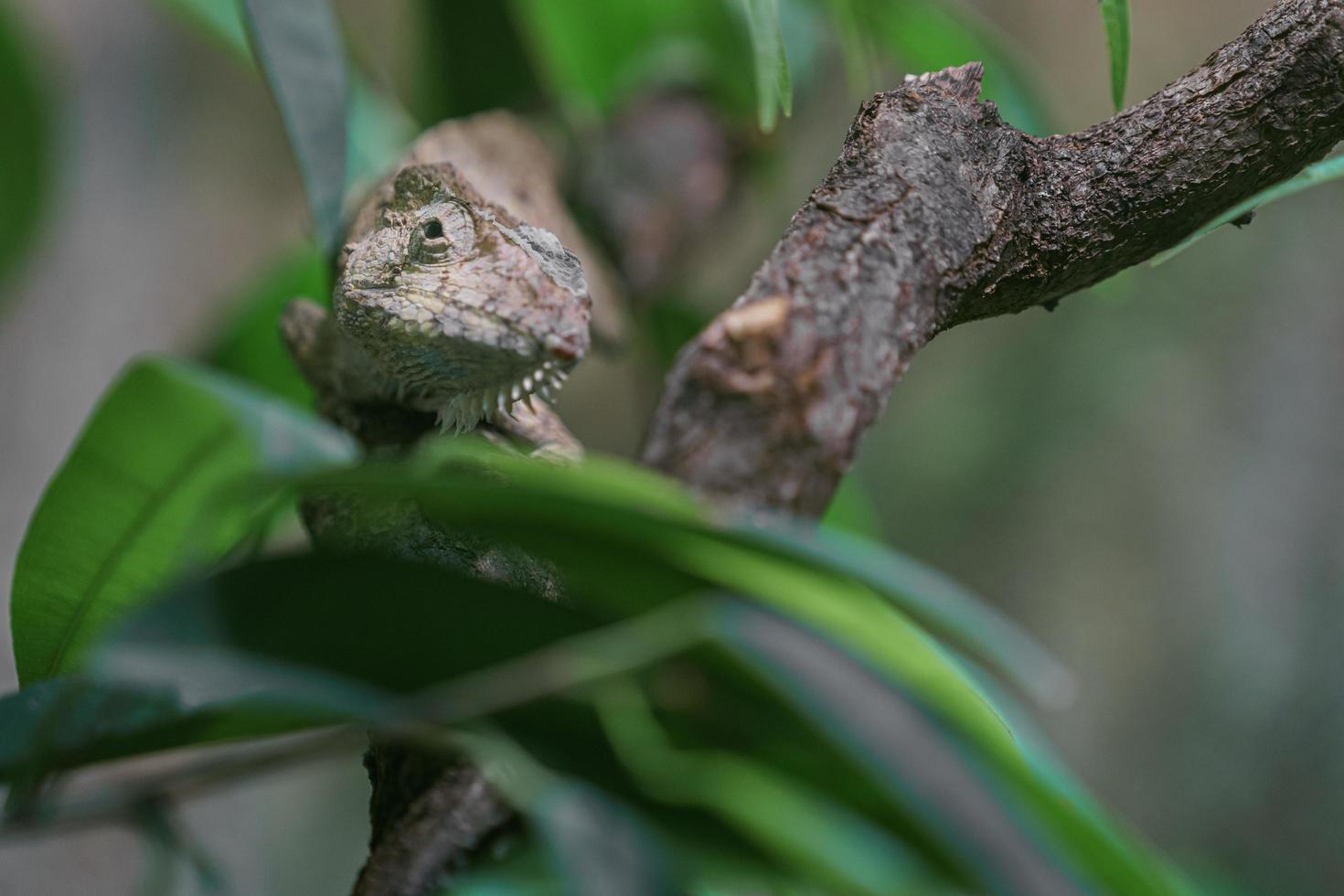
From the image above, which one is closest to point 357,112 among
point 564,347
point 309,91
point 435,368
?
point 309,91

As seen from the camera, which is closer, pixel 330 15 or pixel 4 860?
pixel 330 15

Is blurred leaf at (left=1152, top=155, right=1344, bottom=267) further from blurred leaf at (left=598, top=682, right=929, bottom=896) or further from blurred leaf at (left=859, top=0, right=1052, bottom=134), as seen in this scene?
blurred leaf at (left=859, top=0, right=1052, bottom=134)

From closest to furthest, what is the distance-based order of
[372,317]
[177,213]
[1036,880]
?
1. [1036,880]
2. [372,317]
3. [177,213]

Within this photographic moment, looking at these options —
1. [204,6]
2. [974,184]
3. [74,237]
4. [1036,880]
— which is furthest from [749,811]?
[74,237]

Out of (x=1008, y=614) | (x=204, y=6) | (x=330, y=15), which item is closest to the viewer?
(x=330, y=15)

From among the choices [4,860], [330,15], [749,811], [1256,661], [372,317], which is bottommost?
[4,860]

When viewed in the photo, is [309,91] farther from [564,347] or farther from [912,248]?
[912,248]

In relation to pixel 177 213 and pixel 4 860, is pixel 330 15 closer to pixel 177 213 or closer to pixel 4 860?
pixel 4 860

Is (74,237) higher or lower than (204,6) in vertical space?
lower
